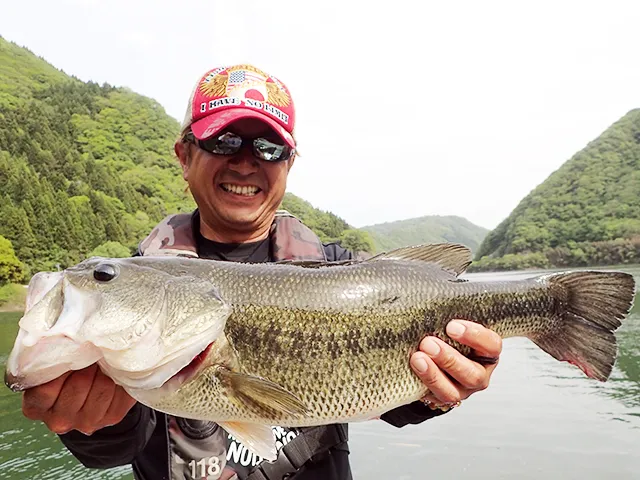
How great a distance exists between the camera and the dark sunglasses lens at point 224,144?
12.0 ft

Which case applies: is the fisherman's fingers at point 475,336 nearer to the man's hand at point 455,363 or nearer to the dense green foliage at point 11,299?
Answer: the man's hand at point 455,363

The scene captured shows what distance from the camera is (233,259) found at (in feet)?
12.8

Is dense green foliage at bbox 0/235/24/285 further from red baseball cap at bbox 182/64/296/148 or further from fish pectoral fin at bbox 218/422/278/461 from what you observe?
fish pectoral fin at bbox 218/422/278/461

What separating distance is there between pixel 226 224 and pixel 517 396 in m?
18.5

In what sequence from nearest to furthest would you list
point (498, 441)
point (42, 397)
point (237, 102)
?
1. point (42, 397)
2. point (237, 102)
3. point (498, 441)

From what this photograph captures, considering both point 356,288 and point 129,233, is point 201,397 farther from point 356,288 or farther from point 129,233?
point 129,233

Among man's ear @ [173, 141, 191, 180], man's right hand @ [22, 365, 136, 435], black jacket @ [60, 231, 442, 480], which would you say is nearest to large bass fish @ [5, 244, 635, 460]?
man's right hand @ [22, 365, 136, 435]

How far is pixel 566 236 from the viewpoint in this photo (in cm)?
11044

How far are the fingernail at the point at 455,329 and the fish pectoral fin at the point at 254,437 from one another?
1.24m

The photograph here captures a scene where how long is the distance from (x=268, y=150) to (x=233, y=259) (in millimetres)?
888

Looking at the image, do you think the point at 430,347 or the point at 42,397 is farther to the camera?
the point at 430,347

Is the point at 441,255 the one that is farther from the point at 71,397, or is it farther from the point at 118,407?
the point at 71,397

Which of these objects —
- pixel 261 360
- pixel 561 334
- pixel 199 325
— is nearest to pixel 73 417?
pixel 199 325

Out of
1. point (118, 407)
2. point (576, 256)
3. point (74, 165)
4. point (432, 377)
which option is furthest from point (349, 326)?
point (74, 165)
